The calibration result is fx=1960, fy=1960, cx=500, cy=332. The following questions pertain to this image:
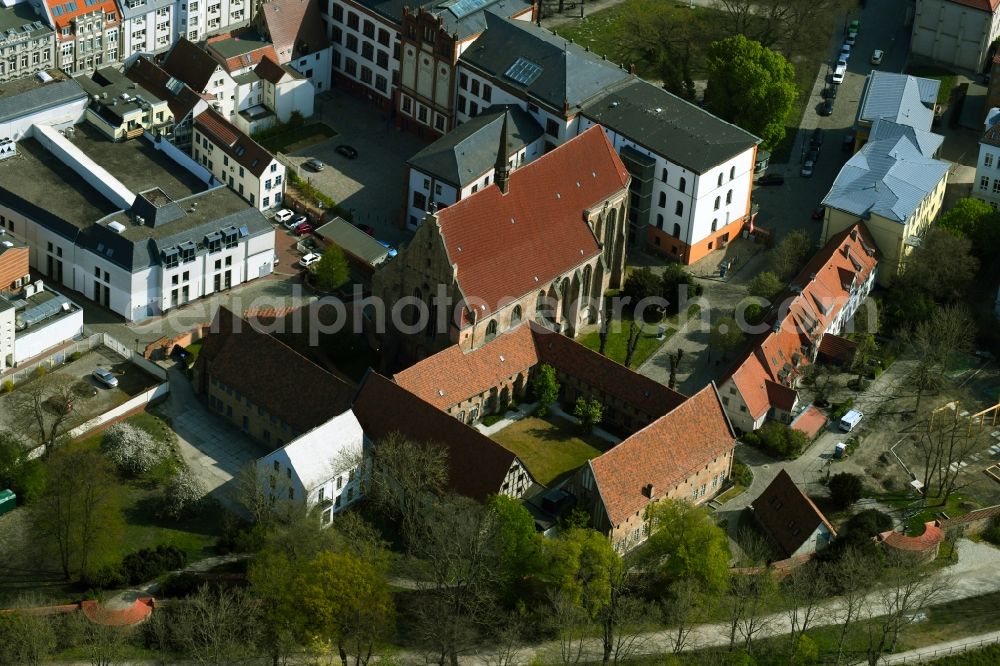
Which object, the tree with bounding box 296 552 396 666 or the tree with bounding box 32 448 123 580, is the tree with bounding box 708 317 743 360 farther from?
the tree with bounding box 32 448 123 580

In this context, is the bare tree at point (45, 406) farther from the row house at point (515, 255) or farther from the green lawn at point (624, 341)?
the green lawn at point (624, 341)

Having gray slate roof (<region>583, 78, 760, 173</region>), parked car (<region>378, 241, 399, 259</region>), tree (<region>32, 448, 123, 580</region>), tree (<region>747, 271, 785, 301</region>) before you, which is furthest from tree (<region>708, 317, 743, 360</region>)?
tree (<region>32, 448, 123, 580</region>)

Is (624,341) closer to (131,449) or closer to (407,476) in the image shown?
(407,476)

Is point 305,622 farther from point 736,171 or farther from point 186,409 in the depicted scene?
point 736,171

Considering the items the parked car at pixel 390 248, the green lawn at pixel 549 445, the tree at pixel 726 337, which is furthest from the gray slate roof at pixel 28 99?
the tree at pixel 726 337

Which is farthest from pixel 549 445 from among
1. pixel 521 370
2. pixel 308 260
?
pixel 308 260
